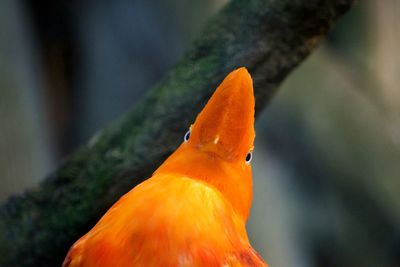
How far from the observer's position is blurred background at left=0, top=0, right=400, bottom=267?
321 centimetres

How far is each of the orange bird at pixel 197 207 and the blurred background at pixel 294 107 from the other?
1931mm

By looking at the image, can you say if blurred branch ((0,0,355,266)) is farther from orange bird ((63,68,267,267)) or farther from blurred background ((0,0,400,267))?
blurred background ((0,0,400,267))

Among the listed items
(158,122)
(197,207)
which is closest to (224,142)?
(197,207)

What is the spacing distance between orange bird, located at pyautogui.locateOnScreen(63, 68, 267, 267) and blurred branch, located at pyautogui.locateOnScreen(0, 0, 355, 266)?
412 millimetres

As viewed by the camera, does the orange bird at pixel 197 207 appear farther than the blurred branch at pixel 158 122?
No

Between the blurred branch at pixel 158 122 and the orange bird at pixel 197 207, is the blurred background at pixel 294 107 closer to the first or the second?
the blurred branch at pixel 158 122

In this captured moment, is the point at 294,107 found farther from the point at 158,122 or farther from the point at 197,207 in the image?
the point at 197,207

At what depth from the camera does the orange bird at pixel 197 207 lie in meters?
1.12

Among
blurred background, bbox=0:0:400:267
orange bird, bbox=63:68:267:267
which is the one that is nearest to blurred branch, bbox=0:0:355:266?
orange bird, bbox=63:68:267:267

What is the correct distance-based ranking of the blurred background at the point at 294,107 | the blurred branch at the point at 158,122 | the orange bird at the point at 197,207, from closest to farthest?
the orange bird at the point at 197,207
the blurred branch at the point at 158,122
the blurred background at the point at 294,107

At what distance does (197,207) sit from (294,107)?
2169mm

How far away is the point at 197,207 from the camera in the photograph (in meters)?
1.17

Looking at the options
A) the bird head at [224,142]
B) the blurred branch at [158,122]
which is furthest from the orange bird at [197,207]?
the blurred branch at [158,122]

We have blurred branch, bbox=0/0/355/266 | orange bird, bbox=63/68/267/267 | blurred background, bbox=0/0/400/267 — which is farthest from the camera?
blurred background, bbox=0/0/400/267
